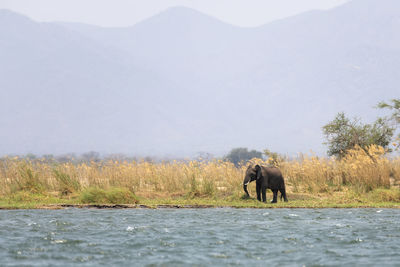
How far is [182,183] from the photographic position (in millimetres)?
24531

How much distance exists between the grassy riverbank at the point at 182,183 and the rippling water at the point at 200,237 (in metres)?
2.10

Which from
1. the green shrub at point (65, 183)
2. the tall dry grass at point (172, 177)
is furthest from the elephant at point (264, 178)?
the green shrub at point (65, 183)

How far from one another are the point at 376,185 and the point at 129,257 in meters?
14.6

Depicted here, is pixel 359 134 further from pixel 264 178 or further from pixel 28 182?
pixel 28 182

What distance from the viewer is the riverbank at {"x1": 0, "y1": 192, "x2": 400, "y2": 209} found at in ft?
68.5

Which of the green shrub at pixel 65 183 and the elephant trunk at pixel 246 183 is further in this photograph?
the green shrub at pixel 65 183

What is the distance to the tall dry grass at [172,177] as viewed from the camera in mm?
23469

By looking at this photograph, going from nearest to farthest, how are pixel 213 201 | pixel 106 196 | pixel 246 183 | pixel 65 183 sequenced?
1. pixel 246 183
2. pixel 106 196
3. pixel 213 201
4. pixel 65 183

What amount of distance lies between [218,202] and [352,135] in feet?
51.8

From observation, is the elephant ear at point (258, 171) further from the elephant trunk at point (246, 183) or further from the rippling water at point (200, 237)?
the rippling water at point (200, 237)

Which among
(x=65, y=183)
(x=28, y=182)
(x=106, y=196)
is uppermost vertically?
(x=28, y=182)

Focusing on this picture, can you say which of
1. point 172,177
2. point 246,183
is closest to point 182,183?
point 172,177

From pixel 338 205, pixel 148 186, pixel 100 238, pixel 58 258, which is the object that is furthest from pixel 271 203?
pixel 58 258

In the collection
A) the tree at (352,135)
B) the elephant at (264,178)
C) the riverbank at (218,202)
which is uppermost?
the tree at (352,135)
